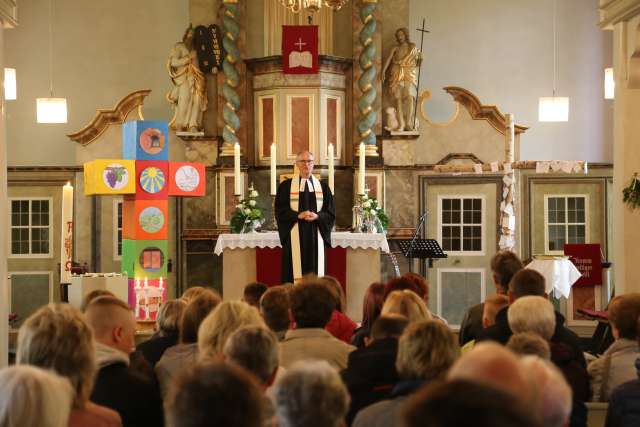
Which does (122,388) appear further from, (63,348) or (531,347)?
(531,347)

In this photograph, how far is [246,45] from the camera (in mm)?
14969

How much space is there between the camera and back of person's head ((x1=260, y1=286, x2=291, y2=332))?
5.16 m

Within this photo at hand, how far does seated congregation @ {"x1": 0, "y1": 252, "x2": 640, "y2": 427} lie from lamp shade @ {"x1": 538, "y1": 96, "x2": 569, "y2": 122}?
30.7ft

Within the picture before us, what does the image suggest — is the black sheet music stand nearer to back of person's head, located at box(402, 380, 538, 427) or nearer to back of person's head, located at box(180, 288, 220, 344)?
back of person's head, located at box(180, 288, 220, 344)

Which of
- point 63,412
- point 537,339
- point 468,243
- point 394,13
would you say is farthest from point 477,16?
point 63,412

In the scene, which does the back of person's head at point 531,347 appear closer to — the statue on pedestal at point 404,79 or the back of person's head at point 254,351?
the back of person's head at point 254,351

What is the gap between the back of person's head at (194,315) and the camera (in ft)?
15.8

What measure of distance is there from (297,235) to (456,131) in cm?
469

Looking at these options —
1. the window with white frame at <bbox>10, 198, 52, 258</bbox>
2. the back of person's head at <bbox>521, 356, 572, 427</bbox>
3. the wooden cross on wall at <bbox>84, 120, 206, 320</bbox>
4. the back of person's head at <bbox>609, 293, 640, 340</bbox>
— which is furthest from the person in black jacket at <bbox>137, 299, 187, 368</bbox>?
the window with white frame at <bbox>10, 198, 52, 258</bbox>

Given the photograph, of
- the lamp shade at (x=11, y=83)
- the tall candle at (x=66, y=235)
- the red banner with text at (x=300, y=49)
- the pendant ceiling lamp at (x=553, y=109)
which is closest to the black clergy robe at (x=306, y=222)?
the tall candle at (x=66, y=235)

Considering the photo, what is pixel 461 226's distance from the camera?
586 inches

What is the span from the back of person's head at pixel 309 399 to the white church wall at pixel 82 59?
13765 millimetres

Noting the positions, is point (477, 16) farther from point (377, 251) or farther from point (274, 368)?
point (274, 368)

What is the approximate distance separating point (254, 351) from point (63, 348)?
643mm
